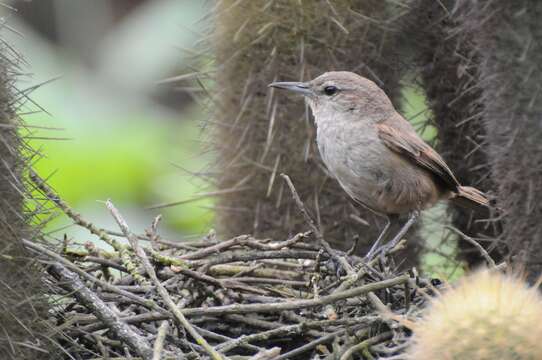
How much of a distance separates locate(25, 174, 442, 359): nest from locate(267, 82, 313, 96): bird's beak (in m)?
0.67

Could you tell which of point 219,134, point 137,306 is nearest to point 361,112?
point 219,134

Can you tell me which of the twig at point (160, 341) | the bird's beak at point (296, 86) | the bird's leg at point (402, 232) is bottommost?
the twig at point (160, 341)

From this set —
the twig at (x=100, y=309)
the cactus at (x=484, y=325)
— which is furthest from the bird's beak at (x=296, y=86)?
the cactus at (x=484, y=325)

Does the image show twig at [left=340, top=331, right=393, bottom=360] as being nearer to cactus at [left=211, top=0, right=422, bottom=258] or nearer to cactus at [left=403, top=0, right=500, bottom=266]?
cactus at [left=403, top=0, right=500, bottom=266]

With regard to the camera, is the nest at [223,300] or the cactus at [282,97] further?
the cactus at [282,97]

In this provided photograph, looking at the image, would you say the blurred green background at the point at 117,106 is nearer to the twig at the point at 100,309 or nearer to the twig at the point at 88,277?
the twig at the point at 88,277

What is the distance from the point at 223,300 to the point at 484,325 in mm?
1274

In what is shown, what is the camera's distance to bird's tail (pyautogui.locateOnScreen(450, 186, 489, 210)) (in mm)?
3906

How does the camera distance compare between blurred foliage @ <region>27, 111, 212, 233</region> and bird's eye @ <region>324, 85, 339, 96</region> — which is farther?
blurred foliage @ <region>27, 111, 212, 233</region>

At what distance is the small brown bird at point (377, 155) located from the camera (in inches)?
157

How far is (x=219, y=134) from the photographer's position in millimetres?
4496

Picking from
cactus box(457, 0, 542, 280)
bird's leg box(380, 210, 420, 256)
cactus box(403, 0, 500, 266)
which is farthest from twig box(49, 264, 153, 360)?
cactus box(403, 0, 500, 266)

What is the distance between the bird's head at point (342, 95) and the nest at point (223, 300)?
2.28 ft

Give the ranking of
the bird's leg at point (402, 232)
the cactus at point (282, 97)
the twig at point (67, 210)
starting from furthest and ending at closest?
the cactus at point (282, 97)
the bird's leg at point (402, 232)
the twig at point (67, 210)
